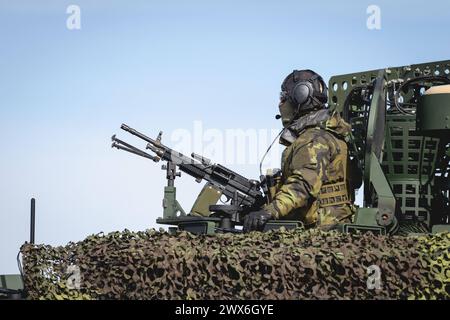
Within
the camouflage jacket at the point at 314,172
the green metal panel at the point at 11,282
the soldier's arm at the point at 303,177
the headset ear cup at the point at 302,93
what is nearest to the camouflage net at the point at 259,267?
the soldier's arm at the point at 303,177

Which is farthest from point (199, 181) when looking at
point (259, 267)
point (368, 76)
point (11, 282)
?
point (259, 267)

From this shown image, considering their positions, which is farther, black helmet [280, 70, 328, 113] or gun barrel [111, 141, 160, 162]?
gun barrel [111, 141, 160, 162]

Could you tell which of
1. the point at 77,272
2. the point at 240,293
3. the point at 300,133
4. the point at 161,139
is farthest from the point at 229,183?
the point at 240,293

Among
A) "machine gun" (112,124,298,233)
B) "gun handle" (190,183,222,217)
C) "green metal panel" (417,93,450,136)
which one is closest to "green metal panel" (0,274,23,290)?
"machine gun" (112,124,298,233)

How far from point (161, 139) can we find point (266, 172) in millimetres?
3367

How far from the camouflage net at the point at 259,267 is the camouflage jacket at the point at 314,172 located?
4.17 ft

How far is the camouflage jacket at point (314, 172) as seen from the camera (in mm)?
10703

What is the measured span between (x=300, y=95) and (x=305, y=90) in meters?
0.08

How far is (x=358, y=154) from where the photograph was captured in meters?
11.6

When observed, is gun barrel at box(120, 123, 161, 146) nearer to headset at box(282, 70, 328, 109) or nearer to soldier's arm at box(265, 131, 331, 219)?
headset at box(282, 70, 328, 109)

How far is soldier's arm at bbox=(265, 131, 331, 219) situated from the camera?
10586mm

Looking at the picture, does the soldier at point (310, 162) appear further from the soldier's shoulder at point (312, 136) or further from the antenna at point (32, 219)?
the antenna at point (32, 219)

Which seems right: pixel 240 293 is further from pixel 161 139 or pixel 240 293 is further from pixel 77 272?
pixel 161 139

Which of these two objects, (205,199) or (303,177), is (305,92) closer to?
(303,177)
